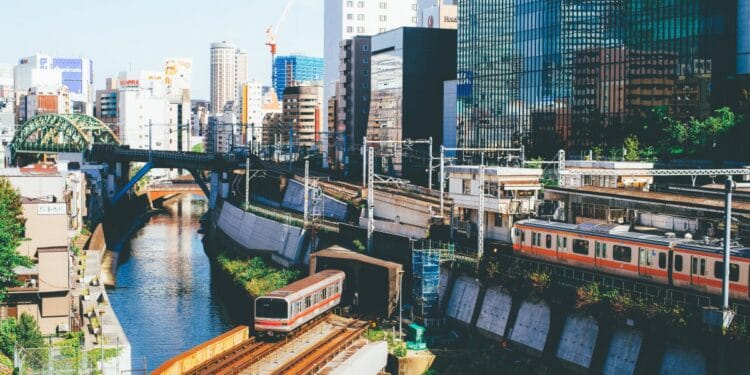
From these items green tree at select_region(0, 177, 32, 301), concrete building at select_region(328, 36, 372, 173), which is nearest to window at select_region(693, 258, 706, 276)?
green tree at select_region(0, 177, 32, 301)

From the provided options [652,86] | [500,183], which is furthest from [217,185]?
[500,183]

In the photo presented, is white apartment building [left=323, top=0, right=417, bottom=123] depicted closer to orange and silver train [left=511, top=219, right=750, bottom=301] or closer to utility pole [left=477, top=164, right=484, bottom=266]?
utility pole [left=477, top=164, right=484, bottom=266]

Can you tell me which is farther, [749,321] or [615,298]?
[615,298]

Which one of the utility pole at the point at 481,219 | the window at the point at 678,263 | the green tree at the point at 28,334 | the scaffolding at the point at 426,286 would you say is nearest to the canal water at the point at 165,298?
the green tree at the point at 28,334

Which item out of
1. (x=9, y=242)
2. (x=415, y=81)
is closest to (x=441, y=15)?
(x=415, y=81)

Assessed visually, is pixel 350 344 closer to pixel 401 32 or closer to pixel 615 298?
pixel 615 298
